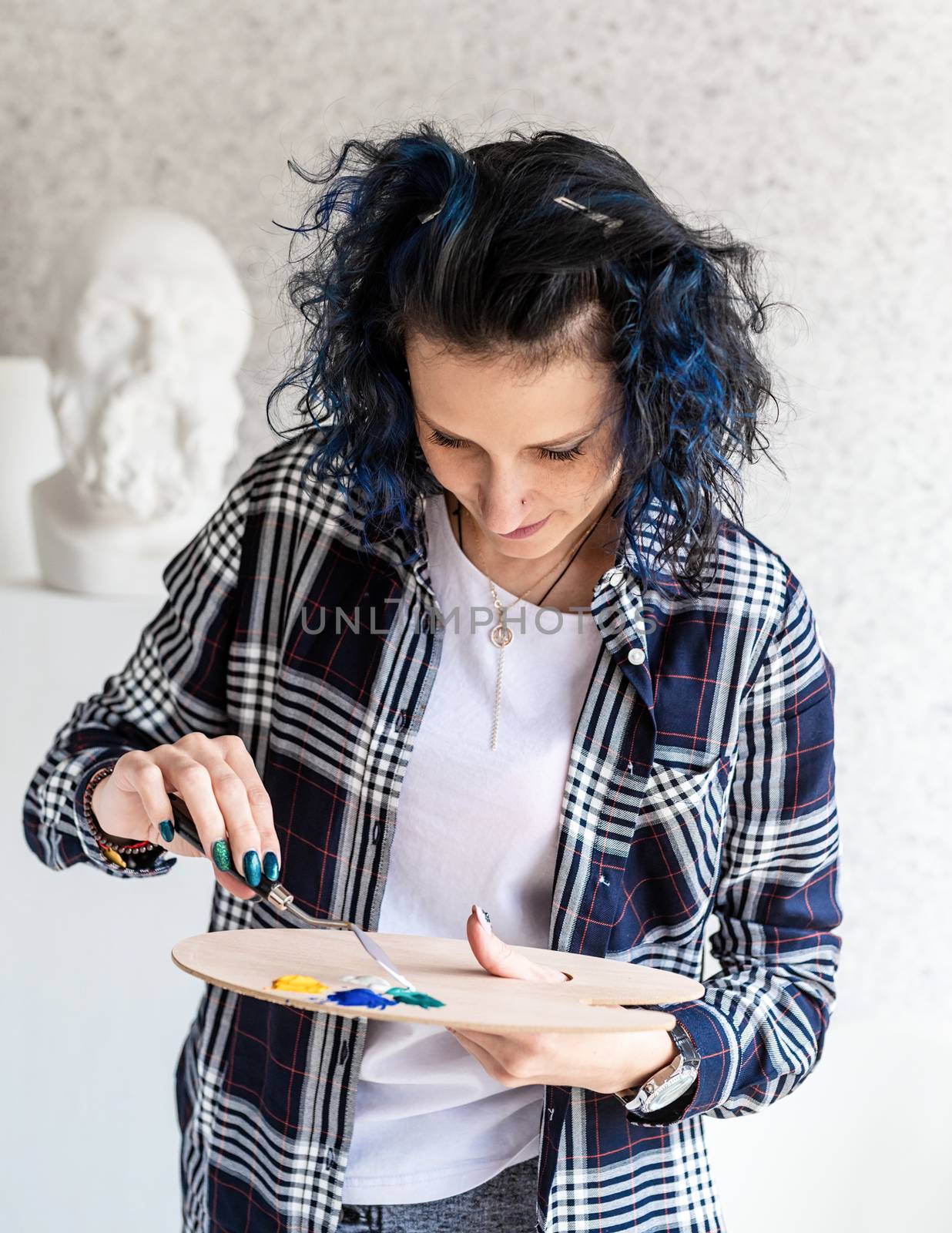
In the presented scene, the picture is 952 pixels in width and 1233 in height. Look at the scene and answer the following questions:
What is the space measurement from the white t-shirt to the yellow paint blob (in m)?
0.26

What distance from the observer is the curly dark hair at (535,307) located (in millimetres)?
808

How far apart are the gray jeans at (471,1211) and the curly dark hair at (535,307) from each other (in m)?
0.51

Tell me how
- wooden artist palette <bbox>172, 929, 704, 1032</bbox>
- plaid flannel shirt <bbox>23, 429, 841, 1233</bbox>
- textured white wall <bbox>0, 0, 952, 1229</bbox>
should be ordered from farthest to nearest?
textured white wall <bbox>0, 0, 952, 1229</bbox> < plaid flannel shirt <bbox>23, 429, 841, 1233</bbox> < wooden artist palette <bbox>172, 929, 704, 1032</bbox>

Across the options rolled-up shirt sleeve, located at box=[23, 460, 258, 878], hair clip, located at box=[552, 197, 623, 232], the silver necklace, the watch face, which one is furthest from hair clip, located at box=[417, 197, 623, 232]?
the watch face

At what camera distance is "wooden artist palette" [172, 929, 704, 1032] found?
26.3 inches

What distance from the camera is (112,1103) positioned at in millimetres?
1801

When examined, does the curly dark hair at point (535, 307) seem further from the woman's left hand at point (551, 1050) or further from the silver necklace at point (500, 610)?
the woman's left hand at point (551, 1050)

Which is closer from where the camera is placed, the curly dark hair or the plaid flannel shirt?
the curly dark hair

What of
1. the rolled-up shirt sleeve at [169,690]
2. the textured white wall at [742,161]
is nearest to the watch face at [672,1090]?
the rolled-up shirt sleeve at [169,690]

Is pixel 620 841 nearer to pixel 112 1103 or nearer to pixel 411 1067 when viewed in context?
pixel 411 1067

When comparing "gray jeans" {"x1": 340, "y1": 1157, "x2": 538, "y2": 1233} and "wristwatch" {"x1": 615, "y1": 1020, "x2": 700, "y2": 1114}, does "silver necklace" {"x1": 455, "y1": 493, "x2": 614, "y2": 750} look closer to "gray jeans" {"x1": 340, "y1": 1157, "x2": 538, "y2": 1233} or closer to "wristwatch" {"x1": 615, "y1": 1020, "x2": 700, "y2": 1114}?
"wristwatch" {"x1": 615, "y1": 1020, "x2": 700, "y2": 1114}

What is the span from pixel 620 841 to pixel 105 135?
4.98 feet

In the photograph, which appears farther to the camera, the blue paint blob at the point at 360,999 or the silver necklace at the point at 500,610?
the silver necklace at the point at 500,610

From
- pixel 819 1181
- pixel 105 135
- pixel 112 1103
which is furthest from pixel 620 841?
pixel 105 135
